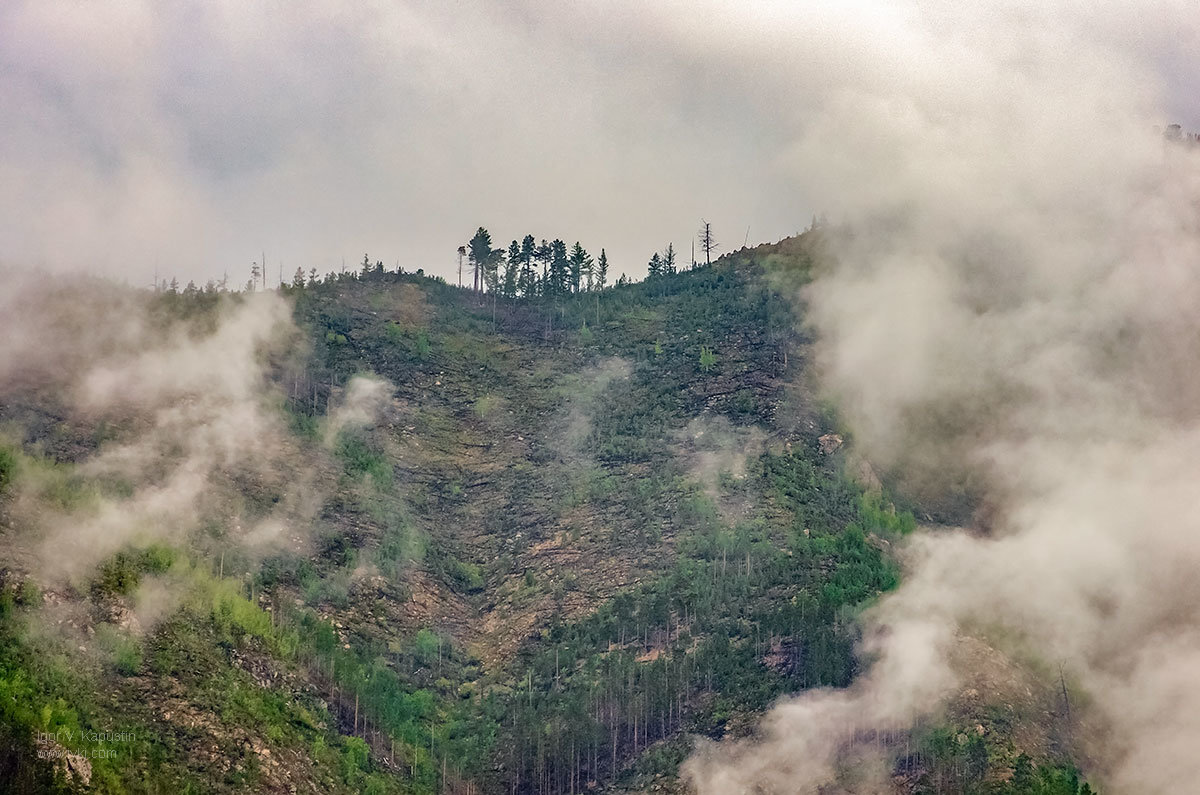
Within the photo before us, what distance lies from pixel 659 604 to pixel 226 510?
47.3m

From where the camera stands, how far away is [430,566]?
154125 mm

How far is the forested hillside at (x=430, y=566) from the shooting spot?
4594 inches

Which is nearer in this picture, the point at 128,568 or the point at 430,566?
the point at 128,568

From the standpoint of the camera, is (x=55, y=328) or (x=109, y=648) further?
(x=55, y=328)

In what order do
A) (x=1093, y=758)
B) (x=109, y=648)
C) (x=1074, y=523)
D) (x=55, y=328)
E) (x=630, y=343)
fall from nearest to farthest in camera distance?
(x=109, y=648)
(x=1093, y=758)
(x=1074, y=523)
(x=55, y=328)
(x=630, y=343)

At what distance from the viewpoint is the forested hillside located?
116688 millimetres

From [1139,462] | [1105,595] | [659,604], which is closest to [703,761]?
[659,604]

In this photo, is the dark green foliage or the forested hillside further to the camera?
the dark green foliage

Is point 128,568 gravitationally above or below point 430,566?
above

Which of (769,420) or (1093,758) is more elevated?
(769,420)

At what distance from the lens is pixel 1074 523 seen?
6063 inches

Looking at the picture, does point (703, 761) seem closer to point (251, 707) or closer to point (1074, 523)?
point (251, 707)

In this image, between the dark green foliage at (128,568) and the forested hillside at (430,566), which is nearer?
the forested hillside at (430,566)

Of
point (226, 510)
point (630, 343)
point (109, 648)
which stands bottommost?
point (109, 648)
